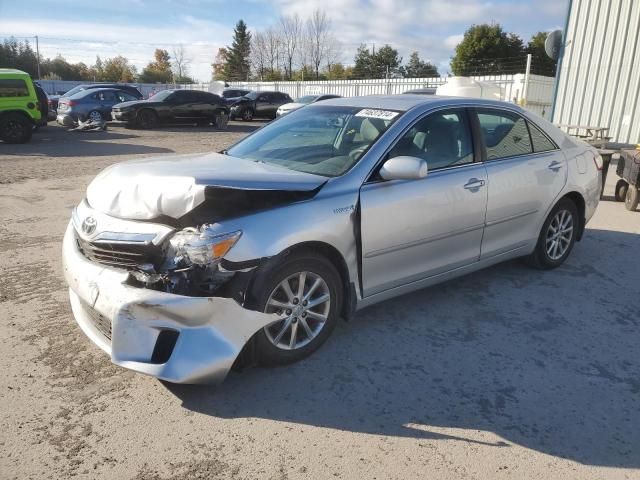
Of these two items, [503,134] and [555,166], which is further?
[555,166]

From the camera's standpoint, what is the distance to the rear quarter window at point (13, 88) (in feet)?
46.1

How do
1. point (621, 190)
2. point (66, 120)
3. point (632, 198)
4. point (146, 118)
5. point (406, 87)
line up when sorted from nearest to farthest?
point (632, 198), point (621, 190), point (66, 120), point (146, 118), point (406, 87)

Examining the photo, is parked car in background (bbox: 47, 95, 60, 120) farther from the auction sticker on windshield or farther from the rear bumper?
the auction sticker on windshield

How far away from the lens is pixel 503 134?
14.9 ft

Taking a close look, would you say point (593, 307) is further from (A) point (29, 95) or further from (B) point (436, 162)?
(A) point (29, 95)

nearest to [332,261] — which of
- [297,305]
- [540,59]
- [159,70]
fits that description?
[297,305]

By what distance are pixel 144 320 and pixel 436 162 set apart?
2.41 meters

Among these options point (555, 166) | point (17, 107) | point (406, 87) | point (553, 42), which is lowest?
point (17, 107)

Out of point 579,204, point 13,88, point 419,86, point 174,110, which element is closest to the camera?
point 579,204

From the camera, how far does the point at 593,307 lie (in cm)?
432

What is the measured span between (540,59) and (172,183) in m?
48.4

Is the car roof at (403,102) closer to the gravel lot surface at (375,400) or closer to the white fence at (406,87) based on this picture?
the gravel lot surface at (375,400)

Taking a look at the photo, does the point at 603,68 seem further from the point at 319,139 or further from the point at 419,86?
the point at 419,86

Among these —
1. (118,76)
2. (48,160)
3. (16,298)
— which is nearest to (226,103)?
(48,160)
